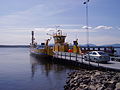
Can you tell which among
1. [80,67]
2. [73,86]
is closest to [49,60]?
[80,67]

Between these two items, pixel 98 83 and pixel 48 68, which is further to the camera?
pixel 48 68

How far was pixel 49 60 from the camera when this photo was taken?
39344mm

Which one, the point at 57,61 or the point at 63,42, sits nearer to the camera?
the point at 57,61

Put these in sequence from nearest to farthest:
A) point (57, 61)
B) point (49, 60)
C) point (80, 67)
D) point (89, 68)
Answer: point (89, 68) < point (80, 67) < point (57, 61) < point (49, 60)

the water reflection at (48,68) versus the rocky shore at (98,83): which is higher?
the rocky shore at (98,83)

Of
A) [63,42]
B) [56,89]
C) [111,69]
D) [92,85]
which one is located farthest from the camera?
[63,42]

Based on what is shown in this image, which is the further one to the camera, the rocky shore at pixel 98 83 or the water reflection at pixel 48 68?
the water reflection at pixel 48 68

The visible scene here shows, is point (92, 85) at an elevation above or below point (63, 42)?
below

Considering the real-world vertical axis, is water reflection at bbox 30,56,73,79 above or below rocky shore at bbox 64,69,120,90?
below

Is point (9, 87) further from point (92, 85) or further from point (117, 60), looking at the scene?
point (117, 60)

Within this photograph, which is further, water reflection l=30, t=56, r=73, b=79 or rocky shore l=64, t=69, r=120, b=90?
water reflection l=30, t=56, r=73, b=79

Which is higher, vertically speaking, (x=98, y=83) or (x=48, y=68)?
(x=98, y=83)

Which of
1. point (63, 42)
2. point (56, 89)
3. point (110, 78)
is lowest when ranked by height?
point (56, 89)

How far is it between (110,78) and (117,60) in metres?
11.9
